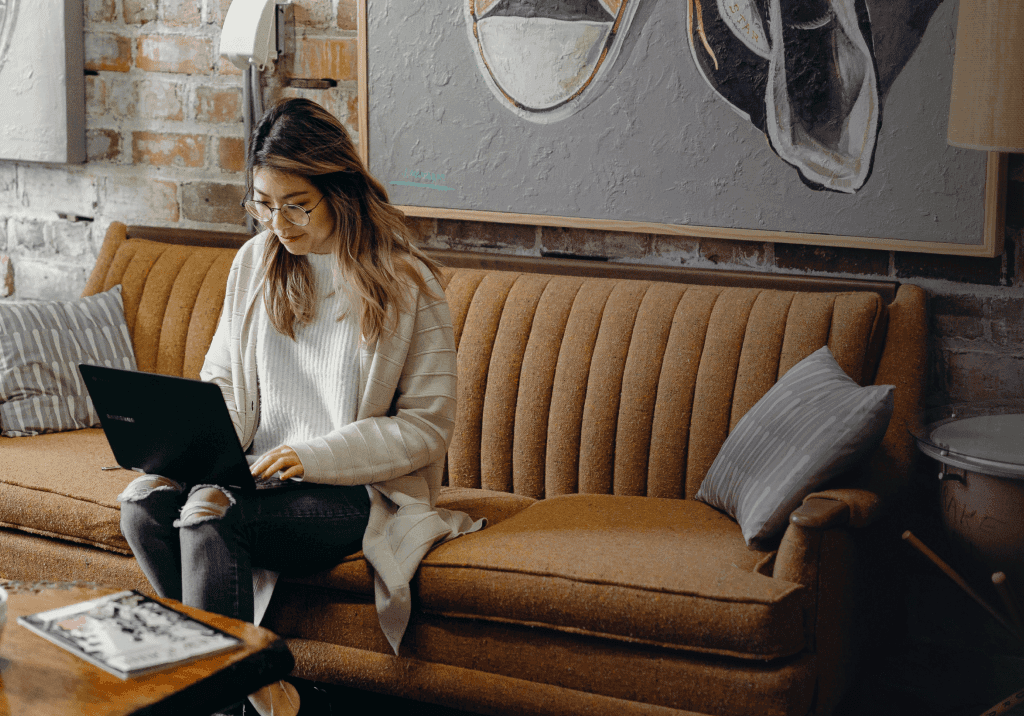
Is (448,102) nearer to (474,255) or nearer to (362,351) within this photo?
(474,255)

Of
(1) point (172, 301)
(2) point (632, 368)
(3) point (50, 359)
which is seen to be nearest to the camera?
(2) point (632, 368)

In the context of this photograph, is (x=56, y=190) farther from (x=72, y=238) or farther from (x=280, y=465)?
(x=280, y=465)

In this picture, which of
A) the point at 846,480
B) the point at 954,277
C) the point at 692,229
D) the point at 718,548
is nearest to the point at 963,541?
the point at 846,480

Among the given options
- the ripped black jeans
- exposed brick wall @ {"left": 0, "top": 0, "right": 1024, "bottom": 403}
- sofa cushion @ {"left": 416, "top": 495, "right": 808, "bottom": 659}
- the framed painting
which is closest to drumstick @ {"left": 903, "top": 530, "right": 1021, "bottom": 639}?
sofa cushion @ {"left": 416, "top": 495, "right": 808, "bottom": 659}

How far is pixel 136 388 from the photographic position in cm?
170

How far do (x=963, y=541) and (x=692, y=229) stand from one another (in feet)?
3.20

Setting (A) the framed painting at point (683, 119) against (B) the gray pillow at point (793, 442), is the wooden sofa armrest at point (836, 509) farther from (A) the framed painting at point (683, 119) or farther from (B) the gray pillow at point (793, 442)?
(A) the framed painting at point (683, 119)

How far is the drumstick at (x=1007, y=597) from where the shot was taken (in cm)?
160

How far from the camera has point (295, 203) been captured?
73.7 inches

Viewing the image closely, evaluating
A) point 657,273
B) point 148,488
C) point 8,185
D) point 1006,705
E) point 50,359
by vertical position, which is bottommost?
point 1006,705

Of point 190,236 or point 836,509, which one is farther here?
point 190,236

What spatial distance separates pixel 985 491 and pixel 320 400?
1183mm

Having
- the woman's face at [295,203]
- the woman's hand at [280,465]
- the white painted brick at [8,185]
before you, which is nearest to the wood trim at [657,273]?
the woman's face at [295,203]

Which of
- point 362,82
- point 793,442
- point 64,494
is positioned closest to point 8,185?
point 362,82
